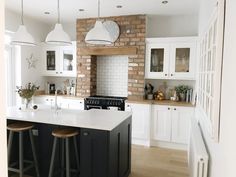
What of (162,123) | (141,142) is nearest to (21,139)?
(141,142)

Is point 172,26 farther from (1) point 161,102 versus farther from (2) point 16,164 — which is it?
(2) point 16,164

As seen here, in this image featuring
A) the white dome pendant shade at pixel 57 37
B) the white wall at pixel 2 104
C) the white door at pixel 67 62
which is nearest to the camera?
the white wall at pixel 2 104

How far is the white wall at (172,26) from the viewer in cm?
468

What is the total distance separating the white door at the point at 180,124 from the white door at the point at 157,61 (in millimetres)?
800

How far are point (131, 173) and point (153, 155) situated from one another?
0.89m

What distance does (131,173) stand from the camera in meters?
3.31

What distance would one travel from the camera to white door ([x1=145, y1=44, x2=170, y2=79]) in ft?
14.9

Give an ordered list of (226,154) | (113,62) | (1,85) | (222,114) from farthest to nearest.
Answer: (113,62) → (222,114) → (226,154) → (1,85)

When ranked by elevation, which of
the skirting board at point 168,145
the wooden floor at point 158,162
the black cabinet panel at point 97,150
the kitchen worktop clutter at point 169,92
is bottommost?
the wooden floor at point 158,162

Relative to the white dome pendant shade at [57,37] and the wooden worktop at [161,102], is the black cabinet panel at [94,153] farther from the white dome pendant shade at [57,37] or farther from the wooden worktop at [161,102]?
the wooden worktop at [161,102]

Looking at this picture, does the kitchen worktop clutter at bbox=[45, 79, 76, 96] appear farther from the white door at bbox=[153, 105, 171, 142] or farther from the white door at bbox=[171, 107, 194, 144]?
the white door at bbox=[171, 107, 194, 144]

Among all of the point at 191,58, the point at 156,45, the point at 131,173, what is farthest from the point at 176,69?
the point at 131,173

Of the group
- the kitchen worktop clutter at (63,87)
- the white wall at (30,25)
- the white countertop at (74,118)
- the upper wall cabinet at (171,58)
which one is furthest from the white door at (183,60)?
the white wall at (30,25)

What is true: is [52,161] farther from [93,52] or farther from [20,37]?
[93,52]
